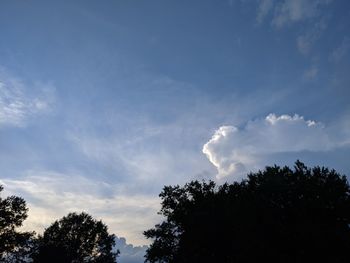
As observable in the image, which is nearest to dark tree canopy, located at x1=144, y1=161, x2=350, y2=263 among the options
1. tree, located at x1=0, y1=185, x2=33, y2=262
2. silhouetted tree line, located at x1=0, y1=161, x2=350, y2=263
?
silhouetted tree line, located at x1=0, y1=161, x2=350, y2=263

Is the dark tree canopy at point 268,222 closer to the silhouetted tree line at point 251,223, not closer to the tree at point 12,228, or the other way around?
the silhouetted tree line at point 251,223

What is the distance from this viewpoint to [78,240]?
2992 inches

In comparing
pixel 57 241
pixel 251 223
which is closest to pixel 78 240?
pixel 57 241

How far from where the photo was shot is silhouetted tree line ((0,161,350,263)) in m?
40.6

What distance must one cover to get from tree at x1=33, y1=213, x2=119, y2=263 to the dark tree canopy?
24.6m

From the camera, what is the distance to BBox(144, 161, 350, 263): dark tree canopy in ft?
132

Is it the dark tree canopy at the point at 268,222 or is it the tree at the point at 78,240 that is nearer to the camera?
the dark tree canopy at the point at 268,222

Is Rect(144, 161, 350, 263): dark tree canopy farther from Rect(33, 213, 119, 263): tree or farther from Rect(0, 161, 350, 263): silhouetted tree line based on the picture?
Rect(33, 213, 119, 263): tree

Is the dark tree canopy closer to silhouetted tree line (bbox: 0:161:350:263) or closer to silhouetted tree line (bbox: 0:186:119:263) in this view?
silhouetted tree line (bbox: 0:161:350:263)

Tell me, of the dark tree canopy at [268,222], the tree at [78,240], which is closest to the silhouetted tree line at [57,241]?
the tree at [78,240]

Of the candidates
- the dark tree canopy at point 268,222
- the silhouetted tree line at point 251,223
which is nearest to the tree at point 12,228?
the silhouetted tree line at point 251,223

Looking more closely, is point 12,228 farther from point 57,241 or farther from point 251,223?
point 251,223

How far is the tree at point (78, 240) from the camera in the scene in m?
72.2

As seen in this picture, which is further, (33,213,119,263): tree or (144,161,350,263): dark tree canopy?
(33,213,119,263): tree
